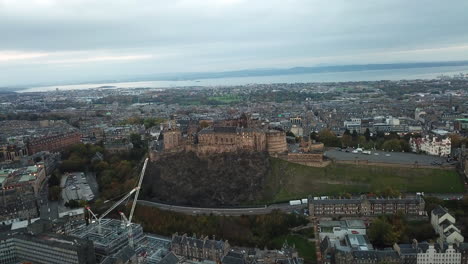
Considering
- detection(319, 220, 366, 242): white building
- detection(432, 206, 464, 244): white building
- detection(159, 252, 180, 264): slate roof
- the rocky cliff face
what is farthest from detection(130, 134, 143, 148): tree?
detection(432, 206, 464, 244): white building

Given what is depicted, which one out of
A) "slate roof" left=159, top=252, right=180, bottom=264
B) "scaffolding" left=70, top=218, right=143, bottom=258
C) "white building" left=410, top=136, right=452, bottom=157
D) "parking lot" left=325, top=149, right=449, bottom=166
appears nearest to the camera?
"slate roof" left=159, top=252, right=180, bottom=264

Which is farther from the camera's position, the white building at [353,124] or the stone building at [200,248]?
the white building at [353,124]

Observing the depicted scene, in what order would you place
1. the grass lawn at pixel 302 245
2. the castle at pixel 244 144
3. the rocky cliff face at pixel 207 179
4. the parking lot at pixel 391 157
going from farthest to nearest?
the castle at pixel 244 144 → the parking lot at pixel 391 157 → the rocky cliff face at pixel 207 179 → the grass lawn at pixel 302 245

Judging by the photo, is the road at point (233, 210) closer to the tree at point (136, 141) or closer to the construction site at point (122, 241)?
the construction site at point (122, 241)

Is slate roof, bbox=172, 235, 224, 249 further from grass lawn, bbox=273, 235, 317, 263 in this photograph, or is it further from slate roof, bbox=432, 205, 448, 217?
slate roof, bbox=432, 205, 448, 217

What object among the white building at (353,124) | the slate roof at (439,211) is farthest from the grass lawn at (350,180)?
the white building at (353,124)

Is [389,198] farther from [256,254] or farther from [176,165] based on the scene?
[176,165]

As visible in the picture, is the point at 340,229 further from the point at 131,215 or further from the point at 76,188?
the point at 76,188
